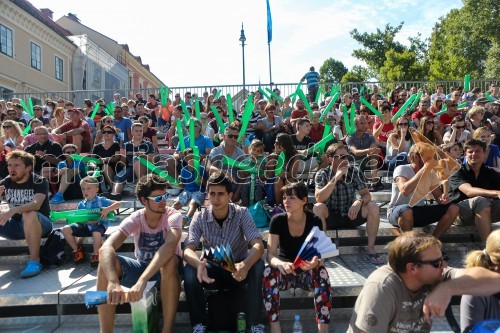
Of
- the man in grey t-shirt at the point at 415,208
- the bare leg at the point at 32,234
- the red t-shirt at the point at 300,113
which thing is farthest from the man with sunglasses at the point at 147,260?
the red t-shirt at the point at 300,113

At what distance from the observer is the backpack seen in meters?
4.17

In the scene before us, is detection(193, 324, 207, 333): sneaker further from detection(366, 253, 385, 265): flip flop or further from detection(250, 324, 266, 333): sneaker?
detection(366, 253, 385, 265): flip flop

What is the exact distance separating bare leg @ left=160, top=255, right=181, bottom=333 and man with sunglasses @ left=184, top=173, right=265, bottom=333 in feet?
0.29

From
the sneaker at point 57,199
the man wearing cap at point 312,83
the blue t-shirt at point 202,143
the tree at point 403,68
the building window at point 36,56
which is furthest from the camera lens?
the tree at point 403,68

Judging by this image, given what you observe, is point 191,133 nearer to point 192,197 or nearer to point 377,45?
point 192,197

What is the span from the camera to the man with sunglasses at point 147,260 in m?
2.94

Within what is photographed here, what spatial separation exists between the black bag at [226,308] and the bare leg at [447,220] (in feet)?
7.68

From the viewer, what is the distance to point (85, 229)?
14.1 feet

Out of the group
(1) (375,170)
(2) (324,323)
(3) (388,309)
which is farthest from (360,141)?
(3) (388,309)

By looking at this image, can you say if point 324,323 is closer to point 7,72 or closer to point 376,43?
point 7,72

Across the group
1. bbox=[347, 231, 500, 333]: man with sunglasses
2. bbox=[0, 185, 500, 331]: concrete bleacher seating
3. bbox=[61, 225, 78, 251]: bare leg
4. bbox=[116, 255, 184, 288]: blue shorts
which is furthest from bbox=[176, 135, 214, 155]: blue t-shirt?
bbox=[347, 231, 500, 333]: man with sunglasses

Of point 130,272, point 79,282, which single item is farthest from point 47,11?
point 130,272

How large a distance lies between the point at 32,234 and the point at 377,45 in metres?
38.9

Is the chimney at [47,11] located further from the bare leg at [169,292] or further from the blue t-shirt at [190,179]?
the bare leg at [169,292]
